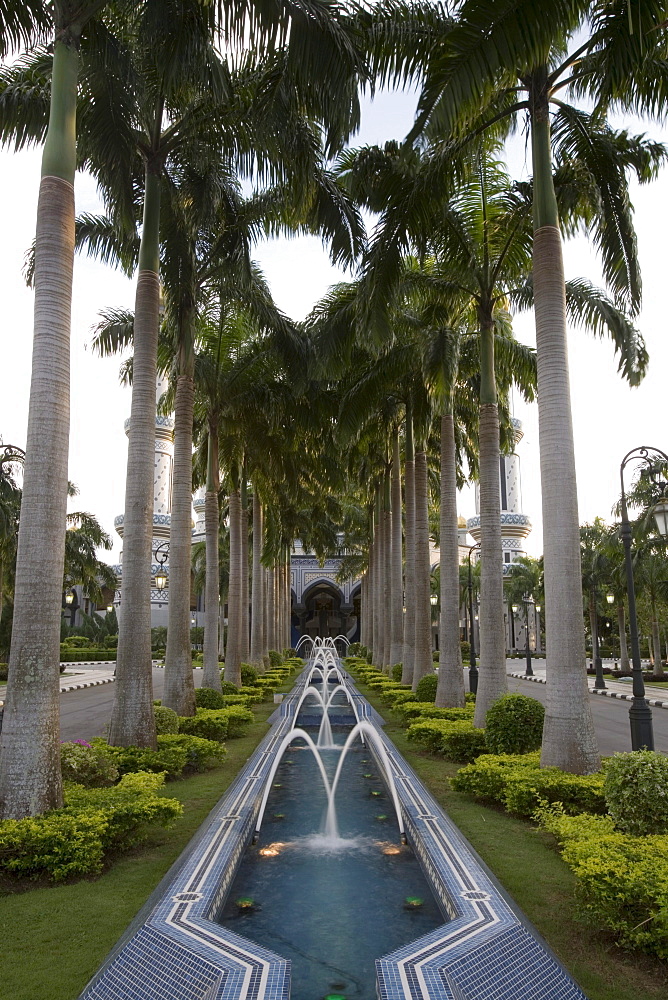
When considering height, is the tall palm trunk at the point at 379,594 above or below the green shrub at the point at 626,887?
above

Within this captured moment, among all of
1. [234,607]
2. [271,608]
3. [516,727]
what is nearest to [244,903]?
[516,727]

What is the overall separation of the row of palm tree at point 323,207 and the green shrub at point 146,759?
413 millimetres

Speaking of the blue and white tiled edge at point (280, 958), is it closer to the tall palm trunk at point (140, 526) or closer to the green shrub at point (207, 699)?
the tall palm trunk at point (140, 526)

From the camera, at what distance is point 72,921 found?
16.9 ft

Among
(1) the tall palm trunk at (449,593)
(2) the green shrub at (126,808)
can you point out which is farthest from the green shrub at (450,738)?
(2) the green shrub at (126,808)

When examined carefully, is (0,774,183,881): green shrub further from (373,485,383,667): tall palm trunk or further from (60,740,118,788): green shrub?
(373,485,383,667): tall palm trunk

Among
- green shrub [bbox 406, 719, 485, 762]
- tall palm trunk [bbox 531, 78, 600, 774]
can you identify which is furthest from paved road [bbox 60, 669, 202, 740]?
tall palm trunk [bbox 531, 78, 600, 774]

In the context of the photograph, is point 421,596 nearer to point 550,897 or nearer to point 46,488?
point 46,488

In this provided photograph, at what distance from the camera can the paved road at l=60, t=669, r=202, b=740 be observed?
1625 cm

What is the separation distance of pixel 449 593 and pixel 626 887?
1118cm

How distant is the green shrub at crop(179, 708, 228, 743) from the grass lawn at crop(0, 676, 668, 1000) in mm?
4485

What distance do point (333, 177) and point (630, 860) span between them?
1171cm

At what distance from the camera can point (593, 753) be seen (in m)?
8.16

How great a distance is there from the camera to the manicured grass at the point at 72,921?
4.33 meters
